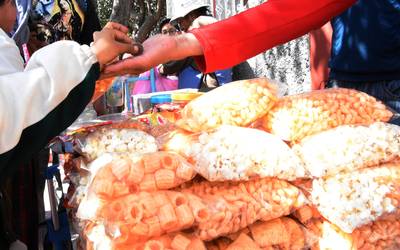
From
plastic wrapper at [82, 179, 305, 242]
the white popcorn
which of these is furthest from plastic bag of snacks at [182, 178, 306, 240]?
the white popcorn

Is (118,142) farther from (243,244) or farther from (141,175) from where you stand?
(243,244)

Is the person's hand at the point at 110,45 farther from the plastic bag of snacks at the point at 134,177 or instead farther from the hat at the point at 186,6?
the hat at the point at 186,6

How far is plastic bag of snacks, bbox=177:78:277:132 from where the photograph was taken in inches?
45.3

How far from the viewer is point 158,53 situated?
46.1 inches

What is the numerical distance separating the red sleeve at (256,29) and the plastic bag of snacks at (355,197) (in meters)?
0.47

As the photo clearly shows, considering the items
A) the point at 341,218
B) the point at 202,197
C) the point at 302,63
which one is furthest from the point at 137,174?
the point at 302,63

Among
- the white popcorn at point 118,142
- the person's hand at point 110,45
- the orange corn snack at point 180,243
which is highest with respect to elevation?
the person's hand at point 110,45

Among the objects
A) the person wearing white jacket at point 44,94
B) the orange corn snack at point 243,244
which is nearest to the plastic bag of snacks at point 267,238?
the orange corn snack at point 243,244

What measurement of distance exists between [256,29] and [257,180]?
0.49 m

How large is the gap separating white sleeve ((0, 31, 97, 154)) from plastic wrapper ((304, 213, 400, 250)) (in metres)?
0.73

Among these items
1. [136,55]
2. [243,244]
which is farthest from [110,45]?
[243,244]

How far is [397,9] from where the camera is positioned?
1.68 meters

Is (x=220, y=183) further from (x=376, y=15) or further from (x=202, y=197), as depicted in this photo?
(x=376, y=15)

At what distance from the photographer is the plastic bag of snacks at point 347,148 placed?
1.10 metres
